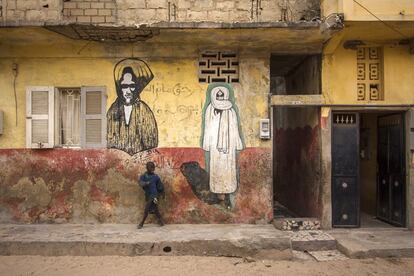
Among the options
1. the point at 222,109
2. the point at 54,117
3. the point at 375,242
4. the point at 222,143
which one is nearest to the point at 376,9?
the point at 222,109

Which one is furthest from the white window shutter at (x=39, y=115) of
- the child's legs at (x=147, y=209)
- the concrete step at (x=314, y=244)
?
the concrete step at (x=314, y=244)

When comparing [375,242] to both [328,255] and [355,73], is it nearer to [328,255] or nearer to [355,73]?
[328,255]

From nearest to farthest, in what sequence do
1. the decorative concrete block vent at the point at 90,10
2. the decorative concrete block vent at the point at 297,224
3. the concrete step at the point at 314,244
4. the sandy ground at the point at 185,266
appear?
the sandy ground at the point at 185,266
the concrete step at the point at 314,244
the decorative concrete block vent at the point at 297,224
the decorative concrete block vent at the point at 90,10

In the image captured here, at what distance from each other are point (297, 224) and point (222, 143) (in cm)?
211

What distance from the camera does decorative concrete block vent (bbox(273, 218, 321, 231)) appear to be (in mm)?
7402

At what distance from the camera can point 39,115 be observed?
773cm

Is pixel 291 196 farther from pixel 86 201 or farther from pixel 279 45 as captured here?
pixel 86 201

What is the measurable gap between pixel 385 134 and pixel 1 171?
26.1 feet

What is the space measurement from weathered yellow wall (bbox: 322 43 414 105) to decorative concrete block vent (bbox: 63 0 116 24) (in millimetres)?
4264

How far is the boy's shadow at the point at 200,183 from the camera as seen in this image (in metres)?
7.73

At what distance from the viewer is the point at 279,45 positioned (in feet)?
25.1

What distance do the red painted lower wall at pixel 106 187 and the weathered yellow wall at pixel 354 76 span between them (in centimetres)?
180

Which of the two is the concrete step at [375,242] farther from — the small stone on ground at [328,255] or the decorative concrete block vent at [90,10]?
the decorative concrete block vent at [90,10]

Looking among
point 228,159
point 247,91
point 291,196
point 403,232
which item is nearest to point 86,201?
point 228,159
